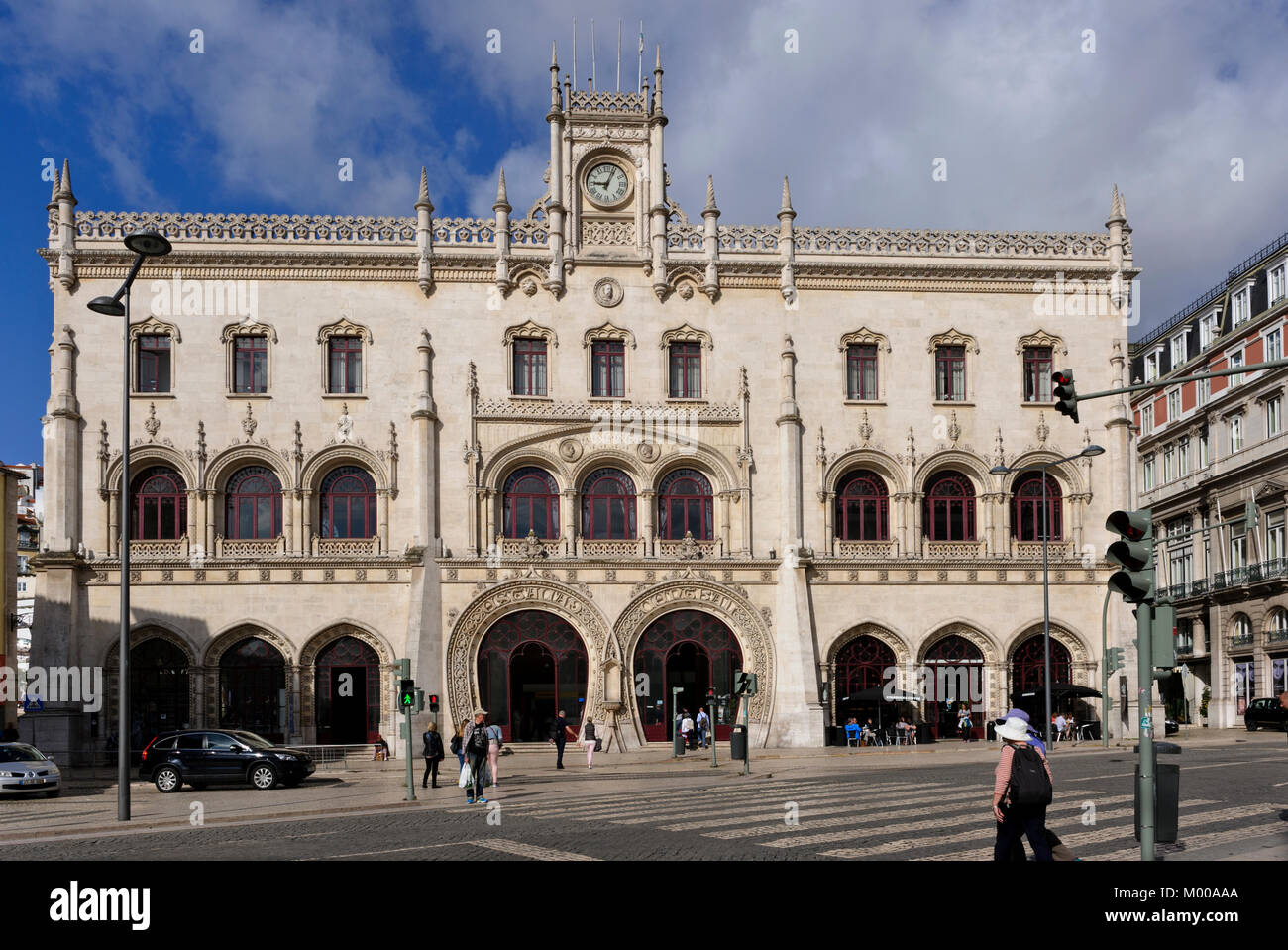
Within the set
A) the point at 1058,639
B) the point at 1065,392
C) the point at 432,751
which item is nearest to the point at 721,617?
the point at 1058,639

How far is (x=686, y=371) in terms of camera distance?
44.3 metres

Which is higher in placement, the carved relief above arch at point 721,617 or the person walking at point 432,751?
the carved relief above arch at point 721,617

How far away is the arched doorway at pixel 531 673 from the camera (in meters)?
42.0

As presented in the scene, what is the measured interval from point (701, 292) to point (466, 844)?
1172 inches

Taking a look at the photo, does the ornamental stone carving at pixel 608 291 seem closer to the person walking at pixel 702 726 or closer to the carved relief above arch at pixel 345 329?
the carved relief above arch at pixel 345 329

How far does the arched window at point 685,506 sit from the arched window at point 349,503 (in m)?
9.56

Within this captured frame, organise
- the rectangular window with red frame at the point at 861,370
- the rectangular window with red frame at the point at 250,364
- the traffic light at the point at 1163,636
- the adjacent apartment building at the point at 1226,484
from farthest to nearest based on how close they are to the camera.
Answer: the adjacent apartment building at the point at 1226,484, the rectangular window with red frame at the point at 861,370, the rectangular window with red frame at the point at 250,364, the traffic light at the point at 1163,636

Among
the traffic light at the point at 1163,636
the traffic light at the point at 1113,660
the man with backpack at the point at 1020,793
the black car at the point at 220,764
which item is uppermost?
the traffic light at the point at 1163,636

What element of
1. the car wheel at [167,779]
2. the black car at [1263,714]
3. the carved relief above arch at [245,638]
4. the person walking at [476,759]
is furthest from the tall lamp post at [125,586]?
the black car at [1263,714]

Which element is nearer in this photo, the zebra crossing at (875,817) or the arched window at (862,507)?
the zebra crossing at (875,817)

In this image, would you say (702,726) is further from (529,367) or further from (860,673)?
(529,367)

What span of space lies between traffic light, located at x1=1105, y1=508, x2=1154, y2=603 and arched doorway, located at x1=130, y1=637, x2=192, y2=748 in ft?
113

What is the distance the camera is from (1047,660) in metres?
37.3

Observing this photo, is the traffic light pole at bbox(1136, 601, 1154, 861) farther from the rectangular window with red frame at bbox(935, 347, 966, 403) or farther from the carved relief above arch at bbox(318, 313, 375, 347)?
the carved relief above arch at bbox(318, 313, 375, 347)
